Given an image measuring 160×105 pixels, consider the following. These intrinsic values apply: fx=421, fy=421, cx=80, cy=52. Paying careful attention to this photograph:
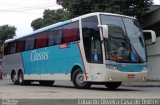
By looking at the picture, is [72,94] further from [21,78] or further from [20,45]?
[20,45]

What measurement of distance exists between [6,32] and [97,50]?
49.3 metres

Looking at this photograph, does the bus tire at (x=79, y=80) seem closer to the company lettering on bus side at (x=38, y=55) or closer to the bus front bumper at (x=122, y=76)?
the bus front bumper at (x=122, y=76)

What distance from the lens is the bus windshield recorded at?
19.1 metres

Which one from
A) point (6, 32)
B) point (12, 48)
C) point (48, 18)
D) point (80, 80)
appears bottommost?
point (80, 80)

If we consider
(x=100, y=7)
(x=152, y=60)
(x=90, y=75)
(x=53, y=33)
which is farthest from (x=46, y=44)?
(x=152, y=60)

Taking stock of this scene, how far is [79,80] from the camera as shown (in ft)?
68.5

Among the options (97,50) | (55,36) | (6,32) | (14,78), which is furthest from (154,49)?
(6,32)

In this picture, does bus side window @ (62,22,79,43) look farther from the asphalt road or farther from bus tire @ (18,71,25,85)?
bus tire @ (18,71,25,85)

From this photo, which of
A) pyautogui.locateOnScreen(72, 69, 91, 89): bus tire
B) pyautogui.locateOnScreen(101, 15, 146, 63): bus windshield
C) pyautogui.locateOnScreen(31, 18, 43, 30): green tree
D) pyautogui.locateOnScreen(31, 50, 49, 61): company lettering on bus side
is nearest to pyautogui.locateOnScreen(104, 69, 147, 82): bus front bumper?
pyautogui.locateOnScreen(101, 15, 146, 63): bus windshield

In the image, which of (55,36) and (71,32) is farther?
(55,36)

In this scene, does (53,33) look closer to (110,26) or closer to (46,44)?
(46,44)

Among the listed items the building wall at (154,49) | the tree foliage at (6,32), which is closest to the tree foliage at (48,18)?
the tree foliage at (6,32)

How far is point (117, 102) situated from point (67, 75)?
10159mm

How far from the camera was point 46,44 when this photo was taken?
80.2 feet
